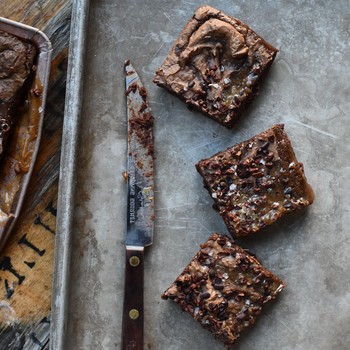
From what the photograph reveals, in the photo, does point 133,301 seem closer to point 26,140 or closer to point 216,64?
point 26,140

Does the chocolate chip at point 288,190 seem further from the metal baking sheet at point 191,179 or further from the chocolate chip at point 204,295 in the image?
the chocolate chip at point 204,295

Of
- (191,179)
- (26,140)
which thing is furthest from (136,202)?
(26,140)

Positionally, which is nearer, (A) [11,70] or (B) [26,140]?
(A) [11,70]

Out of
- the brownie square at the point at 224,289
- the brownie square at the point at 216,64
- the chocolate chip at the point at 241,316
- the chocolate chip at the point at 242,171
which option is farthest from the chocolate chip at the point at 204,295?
the brownie square at the point at 216,64

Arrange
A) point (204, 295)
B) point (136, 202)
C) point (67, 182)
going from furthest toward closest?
point (136, 202) < point (67, 182) < point (204, 295)

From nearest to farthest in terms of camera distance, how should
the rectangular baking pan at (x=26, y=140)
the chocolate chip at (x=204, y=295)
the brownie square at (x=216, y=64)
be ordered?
the chocolate chip at (x=204, y=295) < the brownie square at (x=216, y=64) < the rectangular baking pan at (x=26, y=140)

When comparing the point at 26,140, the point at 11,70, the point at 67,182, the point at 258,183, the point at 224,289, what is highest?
the point at 11,70
